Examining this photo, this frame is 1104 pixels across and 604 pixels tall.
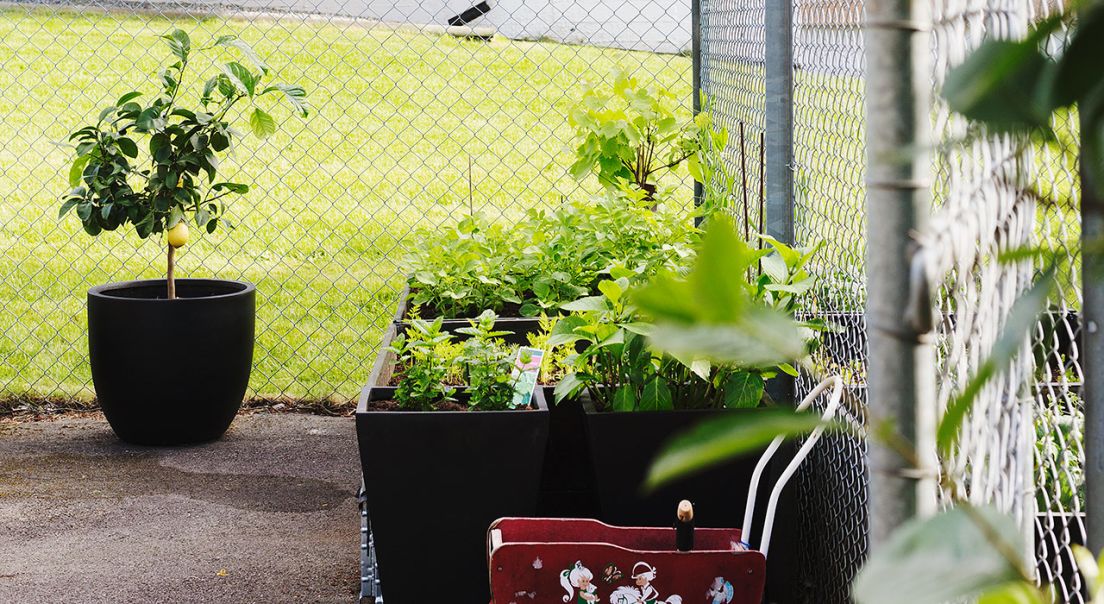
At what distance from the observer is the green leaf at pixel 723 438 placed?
0.42 m

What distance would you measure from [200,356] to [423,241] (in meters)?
0.88

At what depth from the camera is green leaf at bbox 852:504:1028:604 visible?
0.41 metres

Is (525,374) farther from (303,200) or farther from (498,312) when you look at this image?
(303,200)

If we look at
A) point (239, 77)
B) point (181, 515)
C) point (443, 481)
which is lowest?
point (181, 515)

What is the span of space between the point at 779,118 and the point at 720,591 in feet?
4.00

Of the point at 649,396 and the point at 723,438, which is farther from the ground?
the point at 723,438

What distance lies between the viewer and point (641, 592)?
6.52ft

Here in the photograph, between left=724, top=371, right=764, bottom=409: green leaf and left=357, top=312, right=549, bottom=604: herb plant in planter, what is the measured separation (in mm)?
393

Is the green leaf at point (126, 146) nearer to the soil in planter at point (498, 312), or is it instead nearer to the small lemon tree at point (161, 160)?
the small lemon tree at point (161, 160)

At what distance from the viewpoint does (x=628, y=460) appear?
234cm

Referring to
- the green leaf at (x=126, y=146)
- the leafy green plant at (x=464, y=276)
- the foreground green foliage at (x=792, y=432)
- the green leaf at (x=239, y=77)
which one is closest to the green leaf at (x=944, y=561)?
the foreground green foliage at (x=792, y=432)

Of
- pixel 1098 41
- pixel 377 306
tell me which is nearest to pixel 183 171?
pixel 377 306

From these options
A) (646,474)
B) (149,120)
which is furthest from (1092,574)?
(149,120)

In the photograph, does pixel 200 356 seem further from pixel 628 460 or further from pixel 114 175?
pixel 628 460
